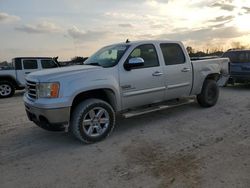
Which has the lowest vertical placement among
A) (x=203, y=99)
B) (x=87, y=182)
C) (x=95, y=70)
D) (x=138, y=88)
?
(x=87, y=182)

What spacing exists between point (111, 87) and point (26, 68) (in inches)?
339

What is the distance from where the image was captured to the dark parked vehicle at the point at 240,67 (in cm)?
1092

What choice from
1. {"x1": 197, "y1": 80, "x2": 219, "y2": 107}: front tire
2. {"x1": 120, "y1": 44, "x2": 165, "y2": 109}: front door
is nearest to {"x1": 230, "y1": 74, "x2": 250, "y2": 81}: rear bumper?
{"x1": 197, "y1": 80, "x2": 219, "y2": 107}: front tire

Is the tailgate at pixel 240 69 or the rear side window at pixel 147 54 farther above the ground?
the rear side window at pixel 147 54

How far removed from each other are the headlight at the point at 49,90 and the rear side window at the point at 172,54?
2.80m

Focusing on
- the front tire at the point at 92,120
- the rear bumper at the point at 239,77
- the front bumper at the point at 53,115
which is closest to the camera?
the front bumper at the point at 53,115

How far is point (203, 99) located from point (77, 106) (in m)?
3.91

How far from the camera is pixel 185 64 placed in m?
6.93

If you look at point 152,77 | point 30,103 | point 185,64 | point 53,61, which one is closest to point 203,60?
point 185,64

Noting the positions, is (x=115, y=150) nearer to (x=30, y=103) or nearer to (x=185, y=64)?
(x=30, y=103)

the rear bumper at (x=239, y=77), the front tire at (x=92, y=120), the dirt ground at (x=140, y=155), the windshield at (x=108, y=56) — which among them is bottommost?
the dirt ground at (x=140, y=155)

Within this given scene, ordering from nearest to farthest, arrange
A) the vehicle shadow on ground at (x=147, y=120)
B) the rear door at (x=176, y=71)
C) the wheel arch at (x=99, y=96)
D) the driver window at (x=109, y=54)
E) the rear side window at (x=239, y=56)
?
the wheel arch at (x=99, y=96), the driver window at (x=109, y=54), the vehicle shadow on ground at (x=147, y=120), the rear door at (x=176, y=71), the rear side window at (x=239, y=56)

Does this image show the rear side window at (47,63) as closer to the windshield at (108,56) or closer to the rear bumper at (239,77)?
the windshield at (108,56)

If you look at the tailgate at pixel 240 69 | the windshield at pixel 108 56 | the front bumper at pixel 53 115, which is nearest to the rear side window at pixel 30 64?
the windshield at pixel 108 56
